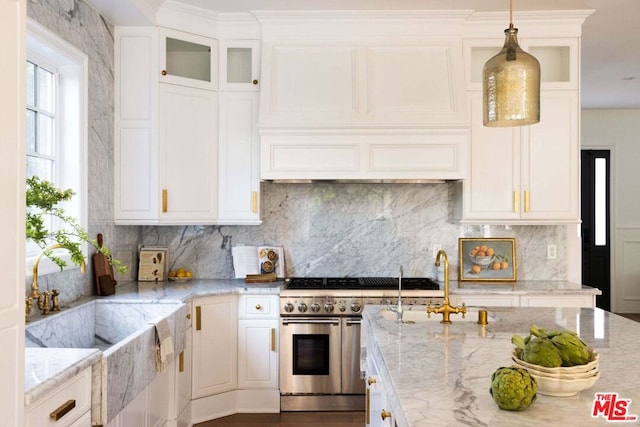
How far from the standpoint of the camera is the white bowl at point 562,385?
1.43 m

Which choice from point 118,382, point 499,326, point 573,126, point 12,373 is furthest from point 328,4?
point 12,373

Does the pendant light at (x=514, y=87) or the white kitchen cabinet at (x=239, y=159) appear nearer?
the pendant light at (x=514, y=87)

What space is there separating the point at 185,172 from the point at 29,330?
69.2 inches

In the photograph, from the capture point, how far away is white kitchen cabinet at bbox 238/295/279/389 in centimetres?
388

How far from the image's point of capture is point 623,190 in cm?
741

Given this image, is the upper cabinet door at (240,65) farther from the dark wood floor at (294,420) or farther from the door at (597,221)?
the door at (597,221)

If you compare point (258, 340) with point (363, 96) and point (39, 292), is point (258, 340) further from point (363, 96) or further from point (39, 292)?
point (363, 96)

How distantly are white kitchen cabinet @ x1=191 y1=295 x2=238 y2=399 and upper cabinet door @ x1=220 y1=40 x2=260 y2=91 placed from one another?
1.53 m

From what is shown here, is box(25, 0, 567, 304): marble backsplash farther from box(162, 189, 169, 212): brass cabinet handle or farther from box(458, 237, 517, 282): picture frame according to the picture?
box(162, 189, 169, 212): brass cabinet handle

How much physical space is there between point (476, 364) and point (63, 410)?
133 centimetres

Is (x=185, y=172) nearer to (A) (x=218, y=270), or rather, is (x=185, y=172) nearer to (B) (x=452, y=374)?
(A) (x=218, y=270)

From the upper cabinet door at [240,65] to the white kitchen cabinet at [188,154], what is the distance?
0.59 feet

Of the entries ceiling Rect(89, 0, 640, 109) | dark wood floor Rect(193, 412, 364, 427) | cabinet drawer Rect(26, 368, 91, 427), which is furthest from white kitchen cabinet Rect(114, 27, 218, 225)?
cabinet drawer Rect(26, 368, 91, 427)

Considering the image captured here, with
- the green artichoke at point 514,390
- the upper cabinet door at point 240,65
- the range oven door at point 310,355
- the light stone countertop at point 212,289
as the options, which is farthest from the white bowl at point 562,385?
the upper cabinet door at point 240,65
